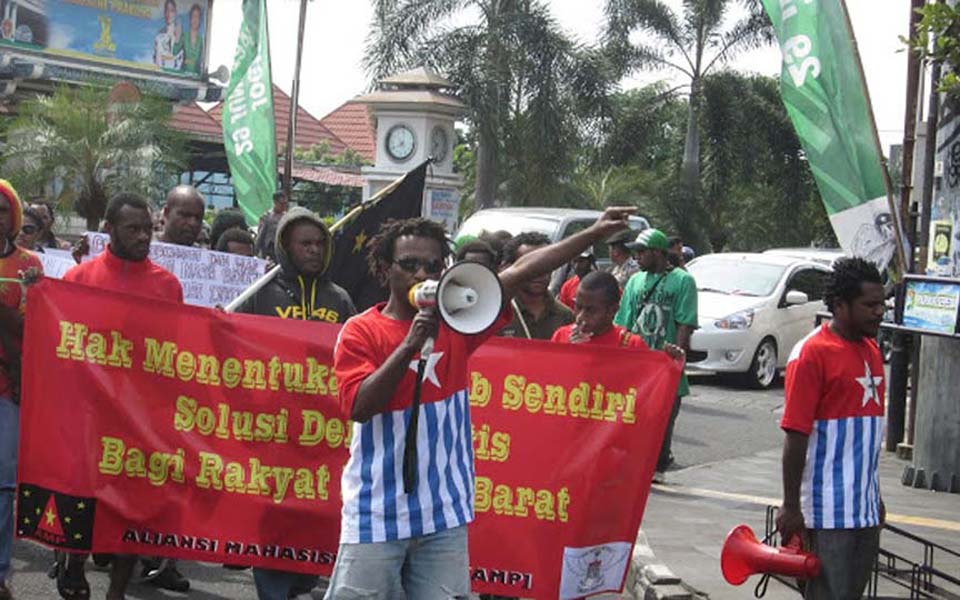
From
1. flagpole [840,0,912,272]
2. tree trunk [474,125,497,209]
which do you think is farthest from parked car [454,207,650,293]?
tree trunk [474,125,497,209]

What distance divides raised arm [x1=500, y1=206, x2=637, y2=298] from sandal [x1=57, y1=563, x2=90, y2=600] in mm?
2755

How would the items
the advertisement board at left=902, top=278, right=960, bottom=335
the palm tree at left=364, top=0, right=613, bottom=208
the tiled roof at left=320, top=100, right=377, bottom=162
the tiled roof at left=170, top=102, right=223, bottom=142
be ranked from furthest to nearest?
the tiled roof at left=320, top=100, right=377, bottom=162, the tiled roof at left=170, top=102, right=223, bottom=142, the palm tree at left=364, top=0, right=613, bottom=208, the advertisement board at left=902, top=278, right=960, bottom=335

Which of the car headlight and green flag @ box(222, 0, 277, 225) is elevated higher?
green flag @ box(222, 0, 277, 225)

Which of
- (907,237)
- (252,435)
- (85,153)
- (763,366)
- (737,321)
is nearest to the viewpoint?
(252,435)

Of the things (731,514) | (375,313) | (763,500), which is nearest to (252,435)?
(375,313)

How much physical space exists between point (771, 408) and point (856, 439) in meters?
10.7

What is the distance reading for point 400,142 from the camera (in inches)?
901

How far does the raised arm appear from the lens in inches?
189

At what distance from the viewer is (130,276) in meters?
6.84

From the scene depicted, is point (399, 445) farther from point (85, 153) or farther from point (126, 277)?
point (85, 153)

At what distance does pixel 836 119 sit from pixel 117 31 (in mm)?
24912

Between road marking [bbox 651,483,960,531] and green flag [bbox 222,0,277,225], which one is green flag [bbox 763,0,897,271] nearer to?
road marking [bbox 651,483,960,531]

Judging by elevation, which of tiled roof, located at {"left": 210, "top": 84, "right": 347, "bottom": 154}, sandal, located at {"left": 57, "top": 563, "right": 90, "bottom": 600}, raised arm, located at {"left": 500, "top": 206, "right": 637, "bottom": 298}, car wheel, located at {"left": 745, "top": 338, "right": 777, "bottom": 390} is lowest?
sandal, located at {"left": 57, "top": 563, "right": 90, "bottom": 600}

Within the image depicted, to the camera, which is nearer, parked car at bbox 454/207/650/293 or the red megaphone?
the red megaphone
